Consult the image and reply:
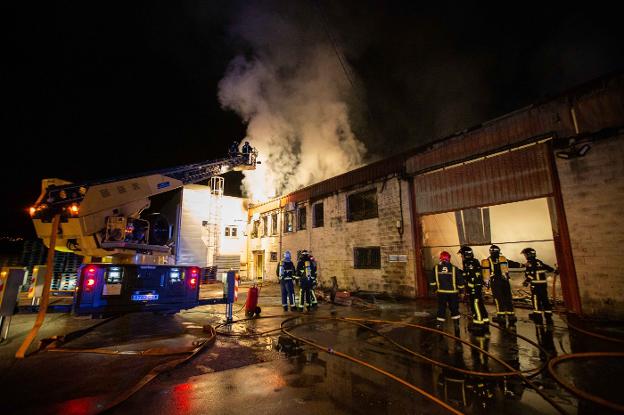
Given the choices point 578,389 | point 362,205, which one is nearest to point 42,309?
point 578,389

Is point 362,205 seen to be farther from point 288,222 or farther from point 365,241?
point 288,222

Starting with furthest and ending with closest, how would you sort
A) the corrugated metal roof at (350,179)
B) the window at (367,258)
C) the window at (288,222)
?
the window at (288,222)
the window at (367,258)
the corrugated metal roof at (350,179)

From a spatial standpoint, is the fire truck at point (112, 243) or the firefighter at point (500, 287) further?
the firefighter at point (500, 287)

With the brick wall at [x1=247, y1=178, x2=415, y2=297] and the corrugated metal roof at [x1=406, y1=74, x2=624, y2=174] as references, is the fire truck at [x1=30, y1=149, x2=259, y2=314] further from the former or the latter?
the corrugated metal roof at [x1=406, y1=74, x2=624, y2=174]

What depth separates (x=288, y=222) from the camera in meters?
19.5

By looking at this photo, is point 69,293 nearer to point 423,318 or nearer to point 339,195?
point 423,318

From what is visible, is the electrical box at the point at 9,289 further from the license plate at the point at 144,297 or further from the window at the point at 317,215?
the window at the point at 317,215

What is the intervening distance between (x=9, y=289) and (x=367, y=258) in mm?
11811

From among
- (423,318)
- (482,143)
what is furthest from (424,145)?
(423,318)

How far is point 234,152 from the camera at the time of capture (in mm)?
15133

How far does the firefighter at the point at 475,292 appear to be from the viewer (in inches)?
254

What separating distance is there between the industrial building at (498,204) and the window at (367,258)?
2.0 inches

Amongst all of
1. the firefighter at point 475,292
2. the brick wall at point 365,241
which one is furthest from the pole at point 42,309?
the brick wall at point 365,241

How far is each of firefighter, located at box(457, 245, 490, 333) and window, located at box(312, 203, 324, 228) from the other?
10.0 metres
